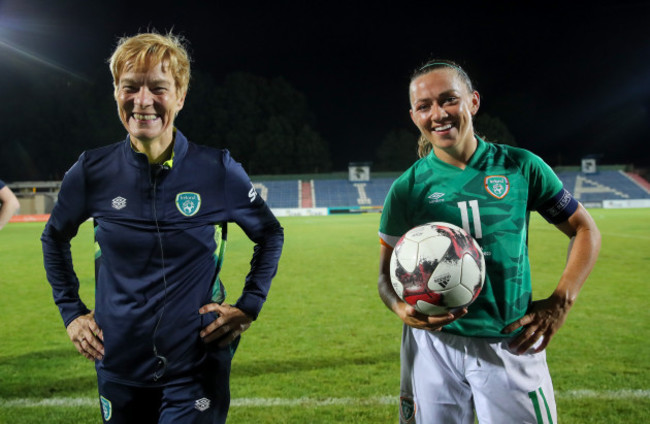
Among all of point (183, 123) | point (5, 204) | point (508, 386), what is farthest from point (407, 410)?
point (183, 123)

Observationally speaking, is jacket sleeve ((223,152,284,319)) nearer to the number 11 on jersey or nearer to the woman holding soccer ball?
the woman holding soccer ball

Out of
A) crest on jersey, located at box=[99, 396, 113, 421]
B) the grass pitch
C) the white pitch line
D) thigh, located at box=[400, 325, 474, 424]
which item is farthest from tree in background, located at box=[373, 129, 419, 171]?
crest on jersey, located at box=[99, 396, 113, 421]

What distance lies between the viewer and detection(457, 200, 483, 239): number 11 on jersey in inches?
92.0

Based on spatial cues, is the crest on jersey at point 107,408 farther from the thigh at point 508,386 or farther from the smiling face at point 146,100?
the thigh at point 508,386

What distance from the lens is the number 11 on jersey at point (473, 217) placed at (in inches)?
92.0

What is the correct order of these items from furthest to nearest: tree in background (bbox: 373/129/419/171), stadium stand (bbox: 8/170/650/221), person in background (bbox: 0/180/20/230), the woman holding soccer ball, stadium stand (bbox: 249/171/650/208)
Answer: tree in background (bbox: 373/129/419/171) → stadium stand (bbox: 249/171/650/208) → stadium stand (bbox: 8/170/650/221) → person in background (bbox: 0/180/20/230) → the woman holding soccer ball

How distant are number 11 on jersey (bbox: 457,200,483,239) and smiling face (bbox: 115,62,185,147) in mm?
1412

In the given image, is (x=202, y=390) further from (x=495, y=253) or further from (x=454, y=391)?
(x=495, y=253)

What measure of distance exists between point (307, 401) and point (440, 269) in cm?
243

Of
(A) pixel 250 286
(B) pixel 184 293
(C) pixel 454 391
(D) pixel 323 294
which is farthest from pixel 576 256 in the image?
(D) pixel 323 294

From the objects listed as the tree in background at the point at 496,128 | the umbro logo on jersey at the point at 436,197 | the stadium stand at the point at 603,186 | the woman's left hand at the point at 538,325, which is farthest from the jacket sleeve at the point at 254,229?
the tree in background at the point at 496,128

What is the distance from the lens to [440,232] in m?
2.22

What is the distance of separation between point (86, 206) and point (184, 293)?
60cm

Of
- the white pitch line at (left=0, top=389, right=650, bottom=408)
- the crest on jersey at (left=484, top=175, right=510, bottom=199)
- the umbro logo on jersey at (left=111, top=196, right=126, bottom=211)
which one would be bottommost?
the white pitch line at (left=0, top=389, right=650, bottom=408)
